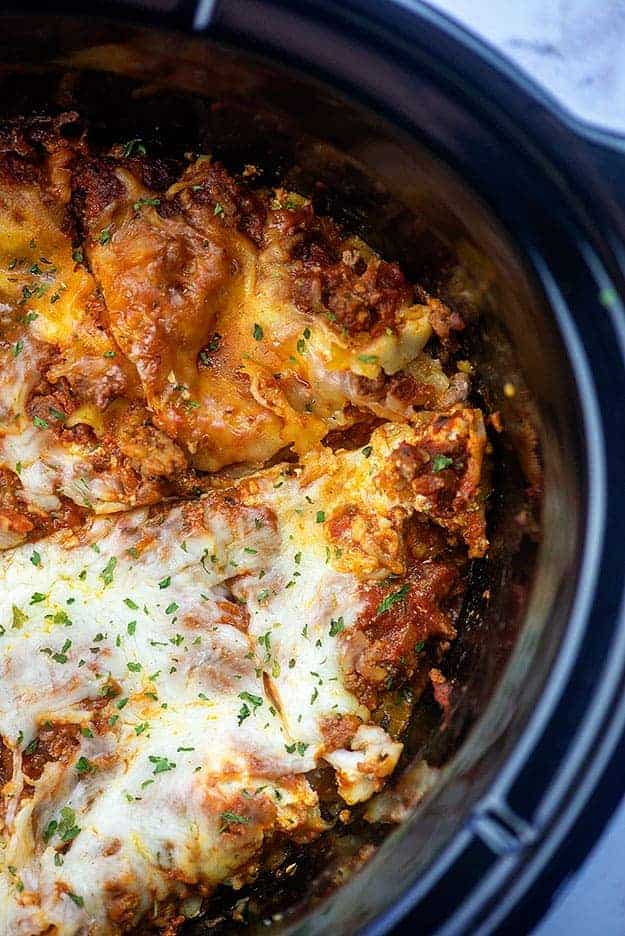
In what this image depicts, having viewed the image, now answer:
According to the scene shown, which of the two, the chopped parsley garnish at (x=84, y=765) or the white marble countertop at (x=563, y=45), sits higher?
the white marble countertop at (x=563, y=45)

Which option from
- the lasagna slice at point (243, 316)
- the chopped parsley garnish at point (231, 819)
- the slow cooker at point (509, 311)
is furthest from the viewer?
the lasagna slice at point (243, 316)

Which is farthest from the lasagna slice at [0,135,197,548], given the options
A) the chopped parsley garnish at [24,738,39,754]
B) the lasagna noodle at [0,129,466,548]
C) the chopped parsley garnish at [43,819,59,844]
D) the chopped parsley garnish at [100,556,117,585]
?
the chopped parsley garnish at [43,819,59,844]

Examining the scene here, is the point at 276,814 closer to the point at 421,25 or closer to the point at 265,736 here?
the point at 265,736

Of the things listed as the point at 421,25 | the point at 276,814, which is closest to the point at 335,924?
the point at 276,814

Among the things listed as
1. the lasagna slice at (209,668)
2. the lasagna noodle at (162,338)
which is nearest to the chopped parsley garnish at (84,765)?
the lasagna slice at (209,668)

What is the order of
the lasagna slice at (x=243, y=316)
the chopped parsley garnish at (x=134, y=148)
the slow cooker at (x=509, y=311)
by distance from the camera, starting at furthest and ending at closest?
the chopped parsley garnish at (x=134, y=148)
the lasagna slice at (x=243, y=316)
the slow cooker at (x=509, y=311)

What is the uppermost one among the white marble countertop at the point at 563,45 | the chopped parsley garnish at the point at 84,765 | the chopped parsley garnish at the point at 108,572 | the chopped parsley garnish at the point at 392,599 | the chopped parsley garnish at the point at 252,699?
the white marble countertop at the point at 563,45

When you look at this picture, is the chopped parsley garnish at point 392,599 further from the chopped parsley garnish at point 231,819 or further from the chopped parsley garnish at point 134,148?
the chopped parsley garnish at point 134,148

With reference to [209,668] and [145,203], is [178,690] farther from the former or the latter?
[145,203]

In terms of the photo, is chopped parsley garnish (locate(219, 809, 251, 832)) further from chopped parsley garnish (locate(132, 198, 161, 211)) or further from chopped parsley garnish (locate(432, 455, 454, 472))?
chopped parsley garnish (locate(132, 198, 161, 211))

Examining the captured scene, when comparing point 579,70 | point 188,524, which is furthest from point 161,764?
point 579,70
